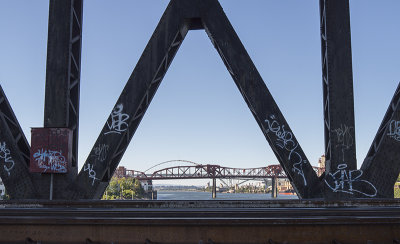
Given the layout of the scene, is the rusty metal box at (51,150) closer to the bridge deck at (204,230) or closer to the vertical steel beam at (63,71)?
the vertical steel beam at (63,71)

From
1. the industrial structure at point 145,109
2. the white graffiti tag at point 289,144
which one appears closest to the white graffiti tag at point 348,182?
the industrial structure at point 145,109

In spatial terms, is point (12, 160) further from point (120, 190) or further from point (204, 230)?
point (120, 190)

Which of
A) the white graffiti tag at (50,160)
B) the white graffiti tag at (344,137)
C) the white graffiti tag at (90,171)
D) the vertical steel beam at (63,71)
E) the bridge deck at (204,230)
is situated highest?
the vertical steel beam at (63,71)

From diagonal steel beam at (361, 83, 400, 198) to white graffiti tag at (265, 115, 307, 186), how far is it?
176 centimetres

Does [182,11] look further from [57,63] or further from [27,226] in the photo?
[27,226]

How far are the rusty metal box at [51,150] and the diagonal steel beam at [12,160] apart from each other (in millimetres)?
377

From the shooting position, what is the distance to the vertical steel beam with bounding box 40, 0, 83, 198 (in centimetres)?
1241

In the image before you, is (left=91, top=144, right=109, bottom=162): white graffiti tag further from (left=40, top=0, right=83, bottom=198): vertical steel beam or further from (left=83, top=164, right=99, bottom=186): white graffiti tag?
(left=40, top=0, right=83, bottom=198): vertical steel beam

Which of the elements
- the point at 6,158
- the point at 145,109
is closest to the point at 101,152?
the point at 145,109

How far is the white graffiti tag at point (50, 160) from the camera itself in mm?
12123

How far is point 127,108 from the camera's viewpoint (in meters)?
12.0

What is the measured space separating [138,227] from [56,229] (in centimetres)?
120

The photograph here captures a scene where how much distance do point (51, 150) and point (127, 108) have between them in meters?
2.75

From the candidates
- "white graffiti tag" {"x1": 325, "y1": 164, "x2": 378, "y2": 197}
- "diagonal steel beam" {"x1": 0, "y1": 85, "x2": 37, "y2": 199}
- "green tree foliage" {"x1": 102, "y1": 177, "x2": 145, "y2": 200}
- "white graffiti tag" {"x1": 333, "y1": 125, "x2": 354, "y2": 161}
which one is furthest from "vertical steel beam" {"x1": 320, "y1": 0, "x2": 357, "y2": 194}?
"green tree foliage" {"x1": 102, "y1": 177, "x2": 145, "y2": 200}
